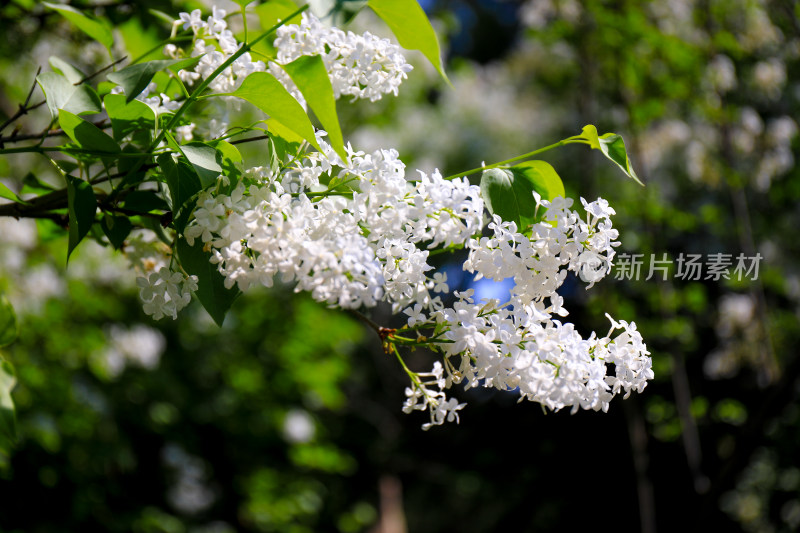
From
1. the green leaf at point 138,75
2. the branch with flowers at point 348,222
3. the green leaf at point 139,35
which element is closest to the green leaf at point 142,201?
the branch with flowers at point 348,222

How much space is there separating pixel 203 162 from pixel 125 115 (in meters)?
0.11

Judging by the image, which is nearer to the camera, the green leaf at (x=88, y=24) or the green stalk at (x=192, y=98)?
the green stalk at (x=192, y=98)

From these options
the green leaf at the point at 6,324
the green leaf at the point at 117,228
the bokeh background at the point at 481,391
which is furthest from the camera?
the bokeh background at the point at 481,391

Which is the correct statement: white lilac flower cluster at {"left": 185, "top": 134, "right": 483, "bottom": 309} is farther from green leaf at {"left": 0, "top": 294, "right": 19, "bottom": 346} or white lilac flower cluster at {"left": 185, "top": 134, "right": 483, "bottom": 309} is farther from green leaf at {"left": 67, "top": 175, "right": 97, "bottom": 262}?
green leaf at {"left": 0, "top": 294, "right": 19, "bottom": 346}

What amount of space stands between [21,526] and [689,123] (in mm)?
3268

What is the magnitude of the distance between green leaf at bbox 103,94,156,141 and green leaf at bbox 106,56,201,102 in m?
0.02

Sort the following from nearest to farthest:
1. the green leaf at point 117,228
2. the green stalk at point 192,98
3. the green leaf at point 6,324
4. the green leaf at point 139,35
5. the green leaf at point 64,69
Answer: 1. the green stalk at point 192,98
2. the green leaf at point 117,228
3. the green leaf at point 64,69
4. the green leaf at point 6,324
5. the green leaf at point 139,35

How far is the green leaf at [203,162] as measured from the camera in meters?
0.47

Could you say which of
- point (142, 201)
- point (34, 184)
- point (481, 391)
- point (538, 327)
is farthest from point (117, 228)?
point (481, 391)

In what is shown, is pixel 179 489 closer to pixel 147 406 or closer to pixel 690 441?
pixel 147 406

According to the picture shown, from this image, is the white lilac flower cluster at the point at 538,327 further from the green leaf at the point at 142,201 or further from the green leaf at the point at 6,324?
the green leaf at the point at 6,324

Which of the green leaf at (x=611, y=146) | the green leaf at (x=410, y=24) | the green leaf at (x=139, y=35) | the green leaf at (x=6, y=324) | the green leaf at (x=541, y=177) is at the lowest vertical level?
the green leaf at (x=6, y=324)

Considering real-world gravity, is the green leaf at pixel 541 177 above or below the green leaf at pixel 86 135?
below

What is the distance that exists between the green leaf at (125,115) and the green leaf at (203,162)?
0.07 meters
